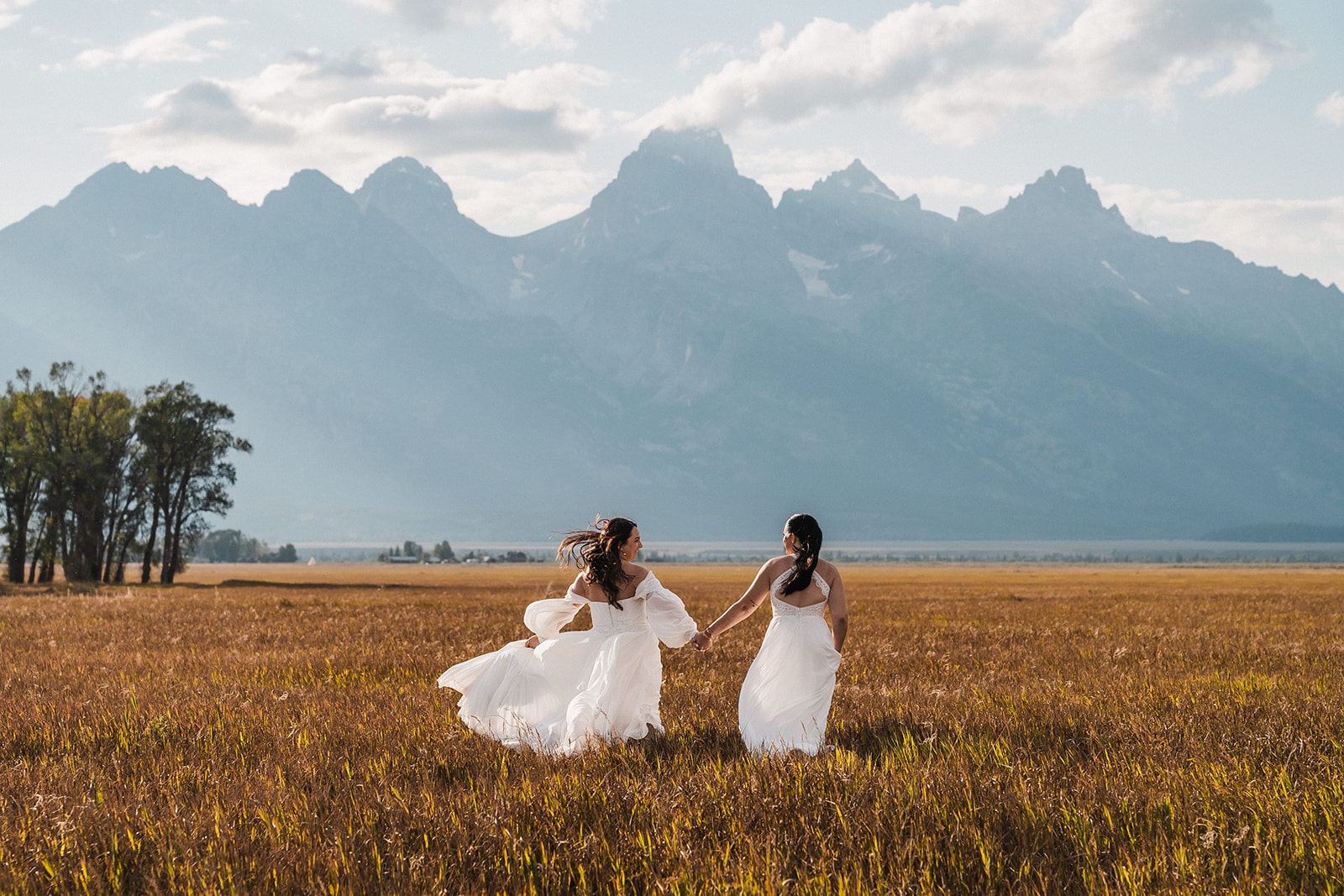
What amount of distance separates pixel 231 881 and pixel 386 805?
133cm

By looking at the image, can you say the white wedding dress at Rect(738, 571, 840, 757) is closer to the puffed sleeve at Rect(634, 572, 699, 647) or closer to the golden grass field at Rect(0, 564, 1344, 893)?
the golden grass field at Rect(0, 564, 1344, 893)

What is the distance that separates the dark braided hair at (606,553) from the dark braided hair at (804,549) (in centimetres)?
161

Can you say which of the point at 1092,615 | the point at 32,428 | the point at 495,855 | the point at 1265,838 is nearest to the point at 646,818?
the point at 495,855

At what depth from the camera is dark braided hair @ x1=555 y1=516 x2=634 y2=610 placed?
10.2 metres

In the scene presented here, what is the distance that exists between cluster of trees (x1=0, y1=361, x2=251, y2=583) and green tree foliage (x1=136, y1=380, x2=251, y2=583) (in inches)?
3.5

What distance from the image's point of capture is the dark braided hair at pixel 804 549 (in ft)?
31.9

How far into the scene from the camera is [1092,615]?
106 feet

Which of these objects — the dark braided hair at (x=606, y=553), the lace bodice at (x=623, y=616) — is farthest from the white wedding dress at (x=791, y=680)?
the dark braided hair at (x=606, y=553)

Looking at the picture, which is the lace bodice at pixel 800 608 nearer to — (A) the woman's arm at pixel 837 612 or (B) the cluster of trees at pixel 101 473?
(A) the woman's arm at pixel 837 612

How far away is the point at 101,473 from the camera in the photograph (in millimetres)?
70625

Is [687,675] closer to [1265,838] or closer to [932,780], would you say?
[932,780]

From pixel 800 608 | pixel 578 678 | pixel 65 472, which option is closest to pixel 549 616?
pixel 578 678

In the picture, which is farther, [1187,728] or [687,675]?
[687,675]

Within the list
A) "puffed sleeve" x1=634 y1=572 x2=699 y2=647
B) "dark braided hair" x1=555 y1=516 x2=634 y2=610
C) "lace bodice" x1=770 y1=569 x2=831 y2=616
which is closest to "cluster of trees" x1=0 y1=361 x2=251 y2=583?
"dark braided hair" x1=555 y1=516 x2=634 y2=610
